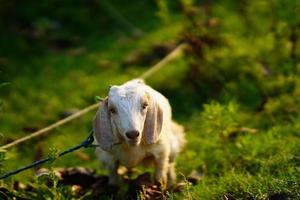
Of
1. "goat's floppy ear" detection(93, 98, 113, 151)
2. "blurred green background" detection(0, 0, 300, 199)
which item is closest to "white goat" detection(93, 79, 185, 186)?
"goat's floppy ear" detection(93, 98, 113, 151)

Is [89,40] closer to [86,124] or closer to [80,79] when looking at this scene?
[80,79]

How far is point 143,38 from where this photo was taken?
1027 centimetres

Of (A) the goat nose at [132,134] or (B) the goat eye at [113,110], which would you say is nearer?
(A) the goat nose at [132,134]

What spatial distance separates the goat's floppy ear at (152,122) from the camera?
17.0 ft

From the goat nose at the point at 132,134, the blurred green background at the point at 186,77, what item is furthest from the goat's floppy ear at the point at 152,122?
the blurred green background at the point at 186,77

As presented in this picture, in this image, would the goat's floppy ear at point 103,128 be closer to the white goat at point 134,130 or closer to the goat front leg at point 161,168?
the white goat at point 134,130

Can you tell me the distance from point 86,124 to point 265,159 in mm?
2921

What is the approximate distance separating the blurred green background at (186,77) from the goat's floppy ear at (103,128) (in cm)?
38

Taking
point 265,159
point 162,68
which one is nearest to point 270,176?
point 265,159

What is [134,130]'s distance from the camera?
4863 mm

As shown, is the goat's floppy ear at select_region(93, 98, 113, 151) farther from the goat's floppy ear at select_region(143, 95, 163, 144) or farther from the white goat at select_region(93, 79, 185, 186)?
the goat's floppy ear at select_region(143, 95, 163, 144)

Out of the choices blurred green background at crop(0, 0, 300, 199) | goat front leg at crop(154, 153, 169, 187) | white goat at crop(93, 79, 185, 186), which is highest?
blurred green background at crop(0, 0, 300, 199)

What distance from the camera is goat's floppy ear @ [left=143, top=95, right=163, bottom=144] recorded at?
5188 mm

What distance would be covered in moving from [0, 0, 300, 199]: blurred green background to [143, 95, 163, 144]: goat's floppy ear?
1.66 ft
